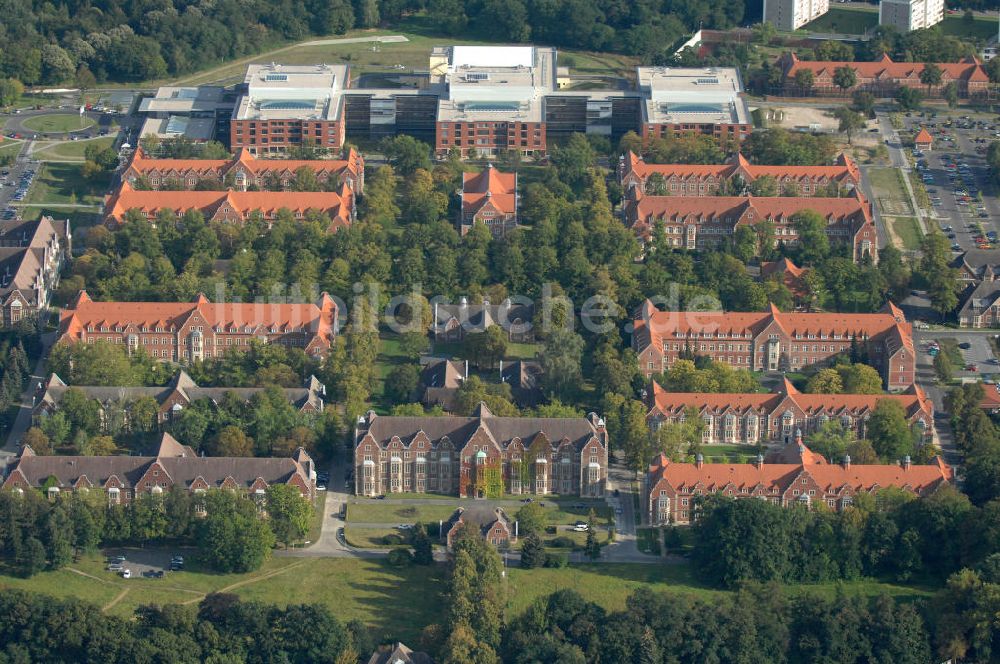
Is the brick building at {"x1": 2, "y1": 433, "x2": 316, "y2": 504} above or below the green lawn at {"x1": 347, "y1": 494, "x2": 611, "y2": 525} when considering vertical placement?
above

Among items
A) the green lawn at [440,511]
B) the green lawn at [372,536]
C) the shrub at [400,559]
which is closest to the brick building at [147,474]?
the green lawn at [372,536]

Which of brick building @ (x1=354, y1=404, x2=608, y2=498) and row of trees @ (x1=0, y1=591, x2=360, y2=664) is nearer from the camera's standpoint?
row of trees @ (x1=0, y1=591, x2=360, y2=664)

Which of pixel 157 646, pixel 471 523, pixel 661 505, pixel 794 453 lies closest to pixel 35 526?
pixel 157 646

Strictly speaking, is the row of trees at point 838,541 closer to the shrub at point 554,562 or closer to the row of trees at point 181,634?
the shrub at point 554,562

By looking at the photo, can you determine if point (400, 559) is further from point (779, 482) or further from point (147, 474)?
point (779, 482)

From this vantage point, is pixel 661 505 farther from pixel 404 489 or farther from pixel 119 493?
pixel 119 493

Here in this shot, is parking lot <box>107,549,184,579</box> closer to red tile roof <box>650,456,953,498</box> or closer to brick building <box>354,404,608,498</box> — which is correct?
brick building <box>354,404,608,498</box>

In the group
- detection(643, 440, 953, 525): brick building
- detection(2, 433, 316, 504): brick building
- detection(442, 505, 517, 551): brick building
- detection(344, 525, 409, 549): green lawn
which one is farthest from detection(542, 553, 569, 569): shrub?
detection(2, 433, 316, 504): brick building

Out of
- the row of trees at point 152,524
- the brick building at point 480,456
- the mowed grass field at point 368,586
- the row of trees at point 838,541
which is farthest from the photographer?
the brick building at point 480,456
